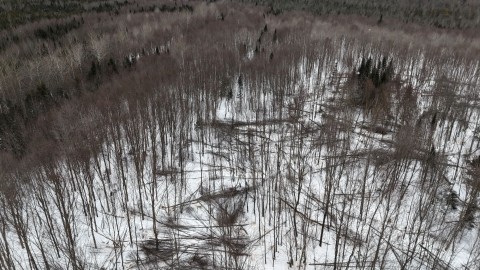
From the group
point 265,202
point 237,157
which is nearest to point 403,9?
point 237,157

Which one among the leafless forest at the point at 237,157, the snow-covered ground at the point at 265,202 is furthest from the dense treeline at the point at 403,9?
the snow-covered ground at the point at 265,202

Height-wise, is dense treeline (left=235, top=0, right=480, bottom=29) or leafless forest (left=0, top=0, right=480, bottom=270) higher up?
dense treeline (left=235, top=0, right=480, bottom=29)

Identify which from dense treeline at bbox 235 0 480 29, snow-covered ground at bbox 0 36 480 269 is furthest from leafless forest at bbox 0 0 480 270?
dense treeline at bbox 235 0 480 29

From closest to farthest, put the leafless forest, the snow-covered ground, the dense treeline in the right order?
the snow-covered ground < the leafless forest < the dense treeline

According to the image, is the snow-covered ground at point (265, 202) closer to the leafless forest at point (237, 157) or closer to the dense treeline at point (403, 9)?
the leafless forest at point (237, 157)

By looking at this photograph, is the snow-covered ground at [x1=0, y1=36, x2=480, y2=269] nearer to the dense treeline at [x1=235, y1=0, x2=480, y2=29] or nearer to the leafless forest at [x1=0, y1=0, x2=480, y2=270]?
the leafless forest at [x1=0, y1=0, x2=480, y2=270]

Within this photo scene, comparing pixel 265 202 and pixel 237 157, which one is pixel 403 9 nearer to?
pixel 237 157

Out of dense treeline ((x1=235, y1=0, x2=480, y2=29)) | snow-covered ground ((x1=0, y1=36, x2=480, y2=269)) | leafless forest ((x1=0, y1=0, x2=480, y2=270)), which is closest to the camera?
snow-covered ground ((x1=0, y1=36, x2=480, y2=269))

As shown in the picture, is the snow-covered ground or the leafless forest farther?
the leafless forest

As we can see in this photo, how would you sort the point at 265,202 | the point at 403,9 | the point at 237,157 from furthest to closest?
the point at 403,9
the point at 237,157
the point at 265,202
